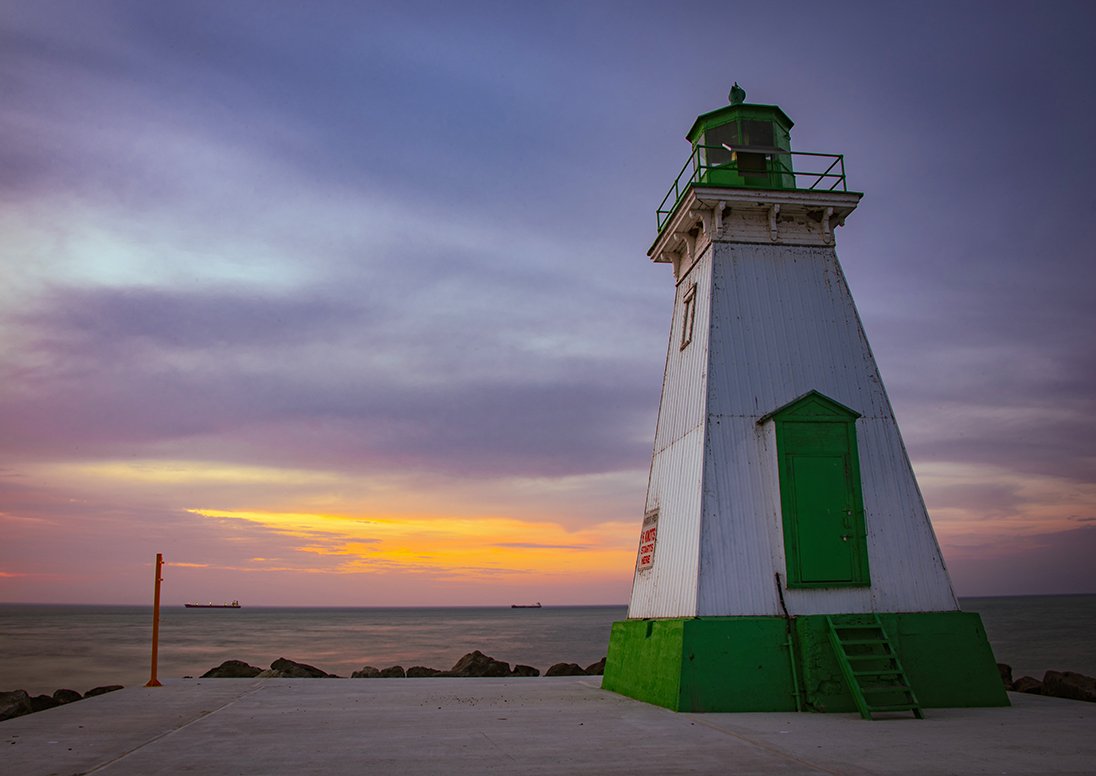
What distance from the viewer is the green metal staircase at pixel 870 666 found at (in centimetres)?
926

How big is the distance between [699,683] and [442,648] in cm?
4961

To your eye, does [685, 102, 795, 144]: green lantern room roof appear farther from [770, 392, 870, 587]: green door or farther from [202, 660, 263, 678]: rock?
[202, 660, 263, 678]: rock

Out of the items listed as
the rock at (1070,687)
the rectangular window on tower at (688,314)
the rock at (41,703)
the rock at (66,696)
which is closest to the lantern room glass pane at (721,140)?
the rectangular window on tower at (688,314)

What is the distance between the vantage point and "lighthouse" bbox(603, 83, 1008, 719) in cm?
998

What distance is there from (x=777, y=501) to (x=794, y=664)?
203 cm

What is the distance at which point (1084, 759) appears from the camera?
6.48m

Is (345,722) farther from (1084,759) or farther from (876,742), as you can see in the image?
(1084,759)

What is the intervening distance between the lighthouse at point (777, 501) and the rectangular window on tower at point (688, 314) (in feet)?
0.14

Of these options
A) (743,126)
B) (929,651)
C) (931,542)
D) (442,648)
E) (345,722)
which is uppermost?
(743,126)

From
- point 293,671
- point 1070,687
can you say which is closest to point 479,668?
point 293,671

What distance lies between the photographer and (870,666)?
10.0m

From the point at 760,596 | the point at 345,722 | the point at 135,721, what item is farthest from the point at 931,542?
the point at 135,721

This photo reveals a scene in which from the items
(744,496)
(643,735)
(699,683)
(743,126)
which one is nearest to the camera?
(643,735)

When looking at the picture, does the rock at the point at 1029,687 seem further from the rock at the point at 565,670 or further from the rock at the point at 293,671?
the rock at the point at 293,671
